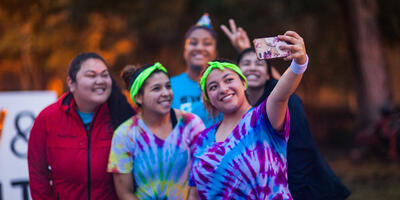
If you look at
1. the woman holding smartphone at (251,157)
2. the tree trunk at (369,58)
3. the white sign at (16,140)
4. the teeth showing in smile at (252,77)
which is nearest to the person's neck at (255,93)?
the teeth showing in smile at (252,77)

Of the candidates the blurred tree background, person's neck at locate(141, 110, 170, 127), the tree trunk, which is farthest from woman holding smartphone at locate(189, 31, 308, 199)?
the tree trunk

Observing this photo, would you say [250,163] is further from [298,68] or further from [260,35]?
[260,35]

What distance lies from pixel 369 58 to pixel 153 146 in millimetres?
8329

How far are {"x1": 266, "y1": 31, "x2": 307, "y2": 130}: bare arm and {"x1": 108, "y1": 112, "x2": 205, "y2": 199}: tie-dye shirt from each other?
938 millimetres

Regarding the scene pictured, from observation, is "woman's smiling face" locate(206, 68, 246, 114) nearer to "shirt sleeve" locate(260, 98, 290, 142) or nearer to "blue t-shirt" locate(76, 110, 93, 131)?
"shirt sleeve" locate(260, 98, 290, 142)

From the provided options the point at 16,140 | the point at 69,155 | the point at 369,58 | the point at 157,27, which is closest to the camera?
the point at 69,155

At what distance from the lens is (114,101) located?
3.47 meters

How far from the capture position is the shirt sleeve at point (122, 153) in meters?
2.96

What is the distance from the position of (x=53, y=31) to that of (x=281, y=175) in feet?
36.3

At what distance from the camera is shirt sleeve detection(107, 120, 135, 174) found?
2.96 metres

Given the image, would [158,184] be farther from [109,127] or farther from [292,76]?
[292,76]

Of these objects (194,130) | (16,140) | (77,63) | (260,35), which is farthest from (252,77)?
(260,35)

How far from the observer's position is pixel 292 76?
219 cm

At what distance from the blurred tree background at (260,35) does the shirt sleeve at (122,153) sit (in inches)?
218
